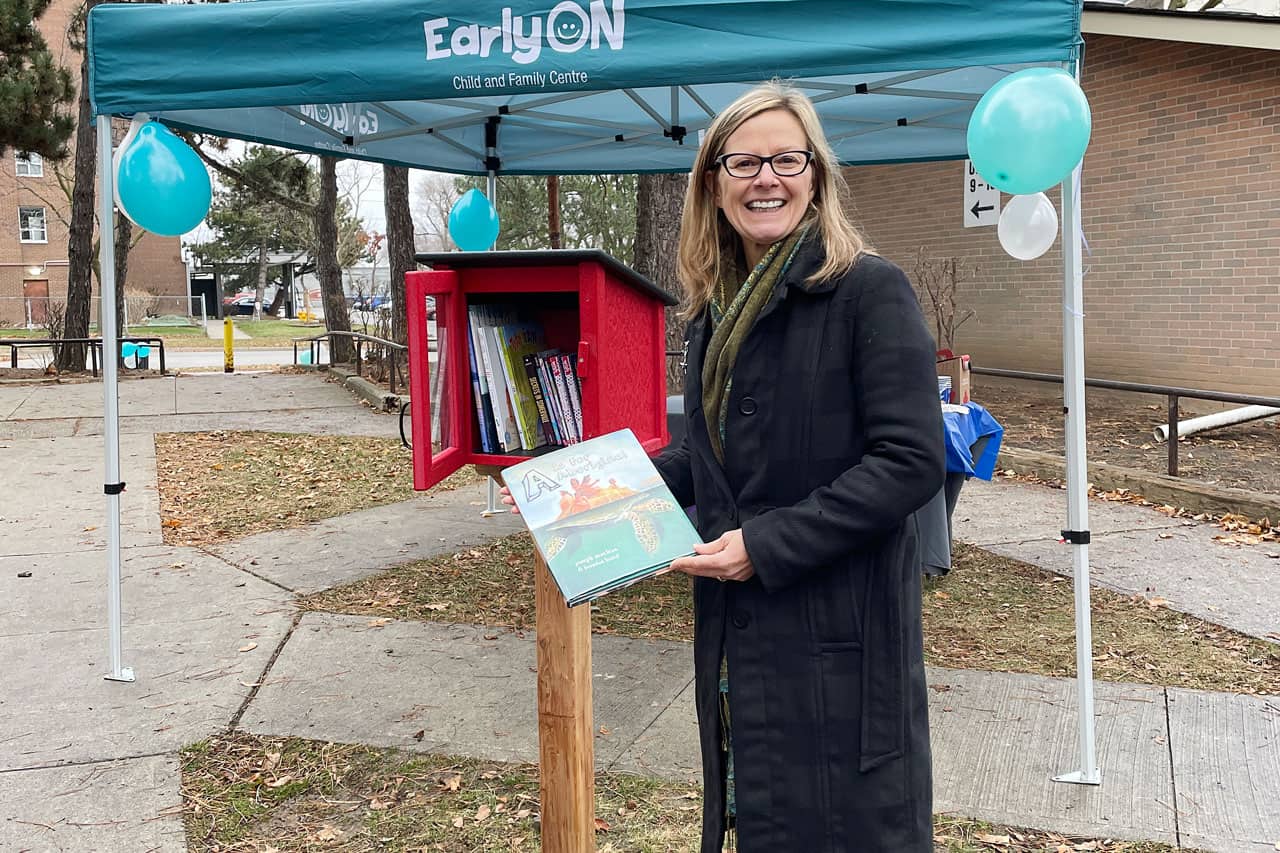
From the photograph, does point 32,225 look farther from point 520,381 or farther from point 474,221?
point 520,381

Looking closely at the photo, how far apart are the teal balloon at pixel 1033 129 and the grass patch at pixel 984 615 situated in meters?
2.20

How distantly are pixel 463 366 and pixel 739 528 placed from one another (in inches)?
55.0

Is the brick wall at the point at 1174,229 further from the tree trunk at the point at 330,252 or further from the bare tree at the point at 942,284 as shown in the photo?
the tree trunk at the point at 330,252

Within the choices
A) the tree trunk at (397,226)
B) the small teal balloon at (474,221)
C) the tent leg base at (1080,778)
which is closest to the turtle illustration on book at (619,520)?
the tent leg base at (1080,778)

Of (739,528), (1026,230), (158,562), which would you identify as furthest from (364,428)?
(739,528)

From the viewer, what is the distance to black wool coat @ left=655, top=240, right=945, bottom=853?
172cm

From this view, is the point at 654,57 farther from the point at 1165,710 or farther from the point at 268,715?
the point at 1165,710

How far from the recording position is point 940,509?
512cm

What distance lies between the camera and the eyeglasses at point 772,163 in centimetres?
182

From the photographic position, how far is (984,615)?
4.95m

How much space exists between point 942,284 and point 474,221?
748 centimetres

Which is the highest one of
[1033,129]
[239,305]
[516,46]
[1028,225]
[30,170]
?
[30,170]

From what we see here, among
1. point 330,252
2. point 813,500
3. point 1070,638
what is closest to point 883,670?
point 813,500

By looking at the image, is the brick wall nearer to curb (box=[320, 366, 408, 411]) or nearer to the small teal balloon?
the small teal balloon
